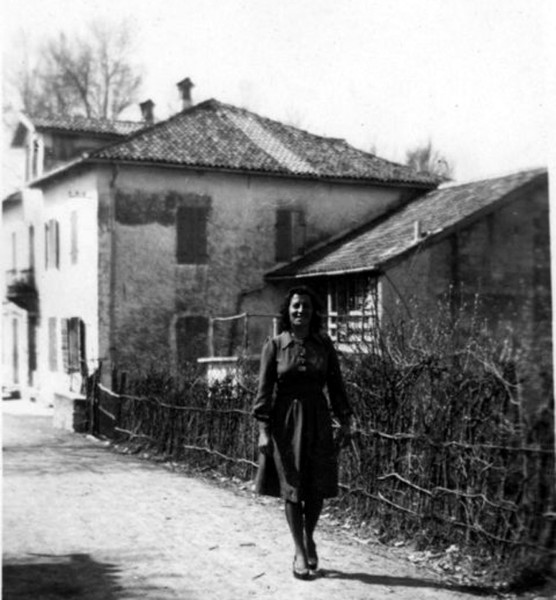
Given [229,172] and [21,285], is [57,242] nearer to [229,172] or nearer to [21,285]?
[21,285]

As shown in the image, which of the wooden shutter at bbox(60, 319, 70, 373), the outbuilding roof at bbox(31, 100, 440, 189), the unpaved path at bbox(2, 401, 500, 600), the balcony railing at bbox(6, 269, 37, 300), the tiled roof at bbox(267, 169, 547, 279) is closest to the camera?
the unpaved path at bbox(2, 401, 500, 600)

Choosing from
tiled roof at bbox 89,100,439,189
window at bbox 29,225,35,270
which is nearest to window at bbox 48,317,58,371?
window at bbox 29,225,35,270

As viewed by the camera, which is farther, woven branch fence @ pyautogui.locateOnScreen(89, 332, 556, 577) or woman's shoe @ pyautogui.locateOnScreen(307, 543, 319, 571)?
woman's shoe @ pyautogui.locateOnScreen(307, 543, 319, 571)

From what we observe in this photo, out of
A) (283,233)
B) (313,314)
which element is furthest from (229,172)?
(313,314)


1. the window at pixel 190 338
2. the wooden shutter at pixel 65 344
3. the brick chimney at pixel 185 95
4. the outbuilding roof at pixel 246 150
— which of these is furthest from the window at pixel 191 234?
the brick chimney at pixel 185 95

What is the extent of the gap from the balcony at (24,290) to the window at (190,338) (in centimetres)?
496

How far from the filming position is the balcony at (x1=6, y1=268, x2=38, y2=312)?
22.0 metres

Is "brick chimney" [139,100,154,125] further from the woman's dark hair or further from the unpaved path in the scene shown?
the woman's dark hair

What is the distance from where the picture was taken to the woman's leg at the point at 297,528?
5293mm

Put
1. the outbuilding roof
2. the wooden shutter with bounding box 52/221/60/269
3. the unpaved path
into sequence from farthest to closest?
the wooden shutter with bounding box 52/221/60/269
the outbuilding roof
the unpaved path

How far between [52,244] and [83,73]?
1296 centimetres

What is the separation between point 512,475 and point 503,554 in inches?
19.3

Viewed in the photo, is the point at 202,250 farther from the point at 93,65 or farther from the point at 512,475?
the point at 512,475

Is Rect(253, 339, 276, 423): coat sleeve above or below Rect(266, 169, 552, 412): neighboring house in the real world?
below
